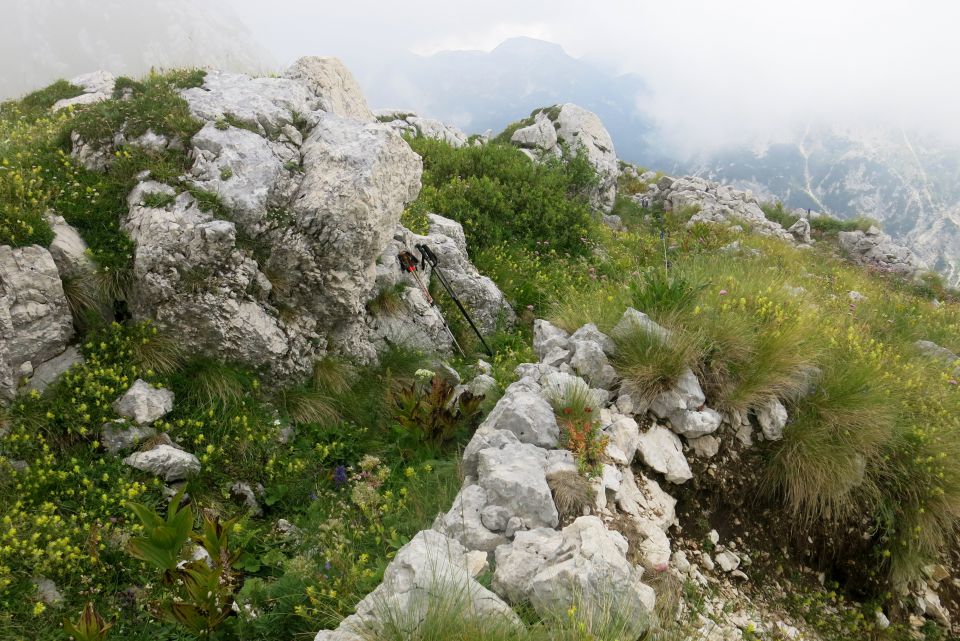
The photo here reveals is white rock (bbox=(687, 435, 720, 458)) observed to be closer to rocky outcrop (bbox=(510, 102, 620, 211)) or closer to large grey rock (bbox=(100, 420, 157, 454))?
large grey rock (bbox=(100, 420, 157, 454))

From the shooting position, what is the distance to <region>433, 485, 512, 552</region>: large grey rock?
3361 millimetres

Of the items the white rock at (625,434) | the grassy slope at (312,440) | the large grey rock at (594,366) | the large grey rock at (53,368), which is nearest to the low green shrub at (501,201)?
the grassy slope at (312,440)

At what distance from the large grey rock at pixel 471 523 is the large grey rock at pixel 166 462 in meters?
2.76

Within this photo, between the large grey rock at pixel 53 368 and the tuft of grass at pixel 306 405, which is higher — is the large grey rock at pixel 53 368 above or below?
above

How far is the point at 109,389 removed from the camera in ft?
16.2

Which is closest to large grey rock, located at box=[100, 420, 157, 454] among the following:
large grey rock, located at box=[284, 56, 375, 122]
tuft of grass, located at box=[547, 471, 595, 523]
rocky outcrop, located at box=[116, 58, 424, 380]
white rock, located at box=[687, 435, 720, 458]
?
rocky outcrop, located at box=[116, 58, 424, 380]

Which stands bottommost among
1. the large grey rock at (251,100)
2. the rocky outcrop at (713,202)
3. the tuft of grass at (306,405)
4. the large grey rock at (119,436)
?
the rocky outcrop at (713,202)

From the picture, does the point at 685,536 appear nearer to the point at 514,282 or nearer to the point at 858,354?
the point at 858,354

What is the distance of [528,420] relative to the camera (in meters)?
4.34

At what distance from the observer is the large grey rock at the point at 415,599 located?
244 cm

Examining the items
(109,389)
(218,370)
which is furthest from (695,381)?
(109,389)

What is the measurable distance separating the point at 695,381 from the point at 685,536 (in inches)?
57.5

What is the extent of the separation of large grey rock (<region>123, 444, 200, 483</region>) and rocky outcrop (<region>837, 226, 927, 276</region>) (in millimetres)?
22379

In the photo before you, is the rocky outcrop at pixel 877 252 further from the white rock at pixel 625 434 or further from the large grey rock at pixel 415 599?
the large grey rock at pixel 415 599
